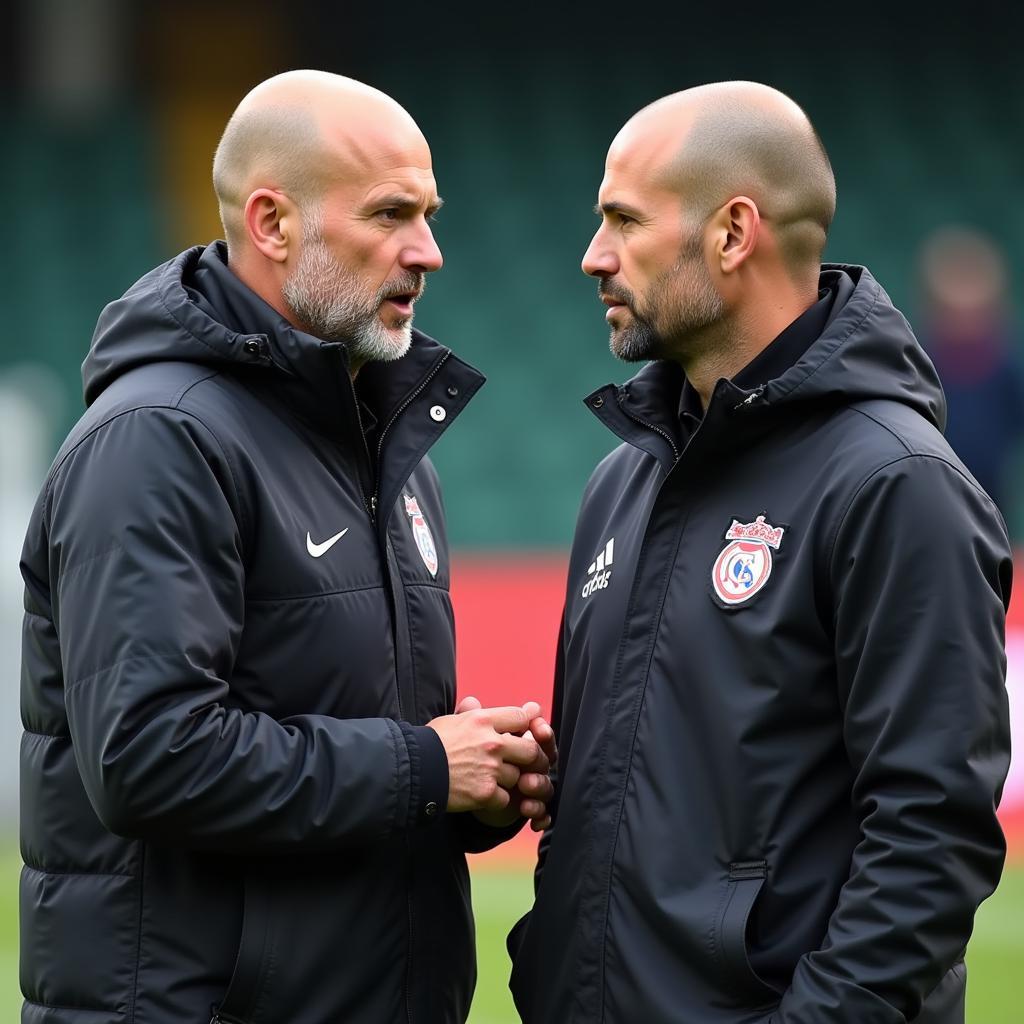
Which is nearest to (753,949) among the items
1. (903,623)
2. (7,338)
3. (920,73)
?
(903,623)

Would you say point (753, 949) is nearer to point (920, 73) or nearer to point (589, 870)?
point (589, 870)

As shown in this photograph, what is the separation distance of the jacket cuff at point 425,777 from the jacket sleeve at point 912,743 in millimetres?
619

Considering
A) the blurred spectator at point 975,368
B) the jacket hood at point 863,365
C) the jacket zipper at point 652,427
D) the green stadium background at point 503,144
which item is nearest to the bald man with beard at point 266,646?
the jacket zipper at point 652,427

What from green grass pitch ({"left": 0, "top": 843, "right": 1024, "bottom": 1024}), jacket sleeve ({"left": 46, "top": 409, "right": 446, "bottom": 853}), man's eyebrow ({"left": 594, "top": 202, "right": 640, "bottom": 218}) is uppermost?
man's eyebrow ({"left": 594, "top": 202, "right": 640, "bottom": 218})

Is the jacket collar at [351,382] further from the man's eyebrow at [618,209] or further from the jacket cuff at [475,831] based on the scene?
the jacket cuff at [475,831]

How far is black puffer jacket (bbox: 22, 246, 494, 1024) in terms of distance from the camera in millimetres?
2596

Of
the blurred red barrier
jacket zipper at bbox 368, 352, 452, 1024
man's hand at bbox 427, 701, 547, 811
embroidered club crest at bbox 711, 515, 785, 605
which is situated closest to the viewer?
embroidered club crest at bbox 711, 515, 785, 605

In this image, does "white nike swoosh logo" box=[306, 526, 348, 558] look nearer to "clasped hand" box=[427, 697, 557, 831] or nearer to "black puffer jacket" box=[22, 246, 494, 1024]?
"black puffer jacket" box=[22, 246, 494, 1024]

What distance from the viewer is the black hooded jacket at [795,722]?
2477 millimetres

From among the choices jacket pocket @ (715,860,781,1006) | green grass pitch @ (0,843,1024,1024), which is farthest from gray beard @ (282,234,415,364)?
green grass pitch @ (0,843,1024,1024)

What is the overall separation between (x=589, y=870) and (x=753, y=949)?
329mm

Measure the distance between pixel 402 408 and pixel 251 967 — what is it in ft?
3.29

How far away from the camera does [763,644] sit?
8.64 feet

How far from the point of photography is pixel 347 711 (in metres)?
2.87
